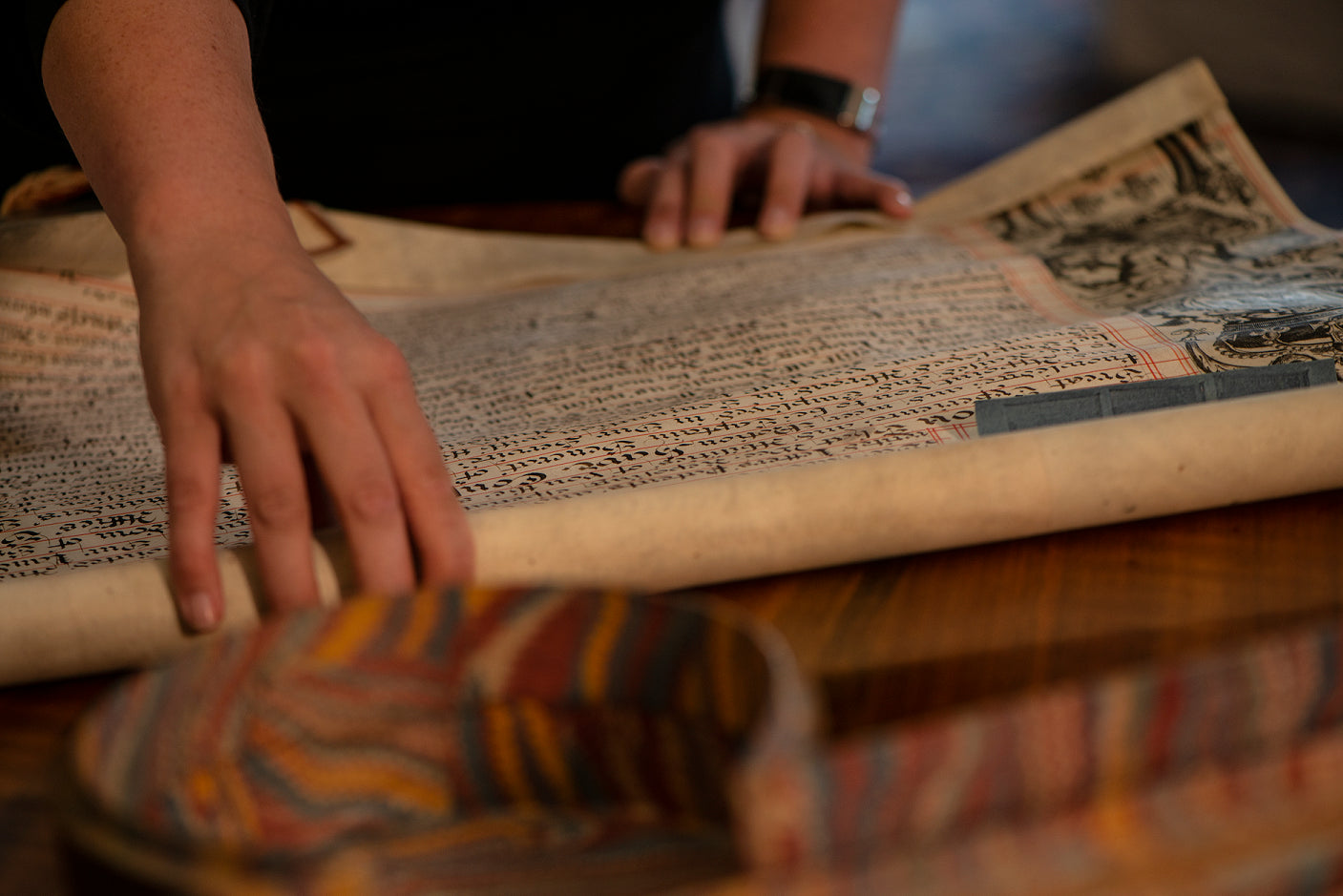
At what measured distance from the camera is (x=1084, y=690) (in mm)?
206

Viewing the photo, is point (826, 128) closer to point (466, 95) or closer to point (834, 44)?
point (834, 44)

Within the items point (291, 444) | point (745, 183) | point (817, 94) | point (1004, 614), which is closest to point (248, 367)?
point (291, 444)

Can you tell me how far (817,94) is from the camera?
3.09 feet

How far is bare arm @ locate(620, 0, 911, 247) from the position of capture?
2.51 ft

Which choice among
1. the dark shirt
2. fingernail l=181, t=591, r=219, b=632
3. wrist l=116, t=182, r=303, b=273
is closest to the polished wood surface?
fingernail l=181, t=591, r=219, b=632

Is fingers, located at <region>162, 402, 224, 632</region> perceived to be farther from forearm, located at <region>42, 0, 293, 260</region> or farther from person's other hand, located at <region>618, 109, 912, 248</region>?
person's other hand, located at <region>618, 109, 912, 248</region>

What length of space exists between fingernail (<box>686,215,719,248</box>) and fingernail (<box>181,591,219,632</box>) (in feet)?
1.64

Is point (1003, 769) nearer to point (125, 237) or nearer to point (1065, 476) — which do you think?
point (1065, 476)

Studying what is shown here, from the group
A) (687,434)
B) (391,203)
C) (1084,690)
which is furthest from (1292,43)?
(1084,690)

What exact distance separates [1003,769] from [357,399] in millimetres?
217

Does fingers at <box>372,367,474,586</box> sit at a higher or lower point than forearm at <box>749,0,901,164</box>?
lower

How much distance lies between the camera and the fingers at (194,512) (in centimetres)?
32

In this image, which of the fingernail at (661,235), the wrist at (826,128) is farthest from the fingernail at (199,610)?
the wrist at (826,128)

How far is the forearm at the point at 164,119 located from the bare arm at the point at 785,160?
0.37m
